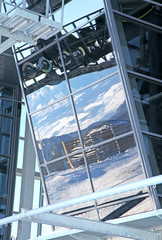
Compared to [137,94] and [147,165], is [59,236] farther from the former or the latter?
[137,94]

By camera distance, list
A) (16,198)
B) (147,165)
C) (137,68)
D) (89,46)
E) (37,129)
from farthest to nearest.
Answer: (16,198)
(37,129)
(89,46)
(137,68)
(147,165)

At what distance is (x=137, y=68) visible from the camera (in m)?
13.0

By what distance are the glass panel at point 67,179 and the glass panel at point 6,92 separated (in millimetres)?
8379

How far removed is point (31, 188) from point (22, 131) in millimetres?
3090

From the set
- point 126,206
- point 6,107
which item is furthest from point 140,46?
point 6,107

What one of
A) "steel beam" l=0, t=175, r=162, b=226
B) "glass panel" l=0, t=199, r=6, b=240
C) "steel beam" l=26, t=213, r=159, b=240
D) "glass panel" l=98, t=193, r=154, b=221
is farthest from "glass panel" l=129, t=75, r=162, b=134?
"glass panel" l=0, t=199, r=6, b=240

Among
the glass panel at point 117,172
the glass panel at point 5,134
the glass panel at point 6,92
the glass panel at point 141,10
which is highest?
the glass panel at point 6,92

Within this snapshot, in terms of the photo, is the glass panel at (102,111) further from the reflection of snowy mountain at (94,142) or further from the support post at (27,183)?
the support post at (27,183)

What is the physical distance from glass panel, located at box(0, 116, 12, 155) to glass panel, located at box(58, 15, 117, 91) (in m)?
8.47

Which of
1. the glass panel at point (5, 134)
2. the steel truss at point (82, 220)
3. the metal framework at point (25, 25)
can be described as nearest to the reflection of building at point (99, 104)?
the steel truss at point (82, 220)

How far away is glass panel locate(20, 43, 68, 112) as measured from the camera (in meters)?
15.1

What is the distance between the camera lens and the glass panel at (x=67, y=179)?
14023 millimetres

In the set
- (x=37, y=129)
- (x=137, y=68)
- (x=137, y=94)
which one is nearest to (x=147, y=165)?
(x=137, y=94)

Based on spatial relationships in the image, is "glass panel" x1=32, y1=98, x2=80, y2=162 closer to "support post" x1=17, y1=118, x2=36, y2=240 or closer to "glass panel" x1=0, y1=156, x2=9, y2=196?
"glass panel" x1=0, y1=156, x2=9, y2=196
